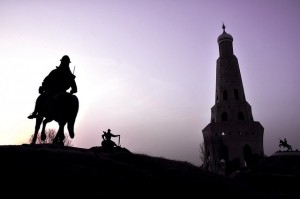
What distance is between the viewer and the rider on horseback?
31.8ft

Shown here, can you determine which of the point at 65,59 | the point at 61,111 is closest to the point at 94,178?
the point at 61,111

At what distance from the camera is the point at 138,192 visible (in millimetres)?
5773

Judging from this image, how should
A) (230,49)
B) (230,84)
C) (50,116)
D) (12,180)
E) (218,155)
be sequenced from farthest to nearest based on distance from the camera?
(230,49) < (230,84) < (218,155) < (50,116) < (12,180)

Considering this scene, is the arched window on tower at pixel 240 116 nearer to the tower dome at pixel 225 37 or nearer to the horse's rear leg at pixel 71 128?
the tower dome at pixel 225 37

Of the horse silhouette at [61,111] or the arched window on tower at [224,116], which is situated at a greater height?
the arched window on tower at [224,116]

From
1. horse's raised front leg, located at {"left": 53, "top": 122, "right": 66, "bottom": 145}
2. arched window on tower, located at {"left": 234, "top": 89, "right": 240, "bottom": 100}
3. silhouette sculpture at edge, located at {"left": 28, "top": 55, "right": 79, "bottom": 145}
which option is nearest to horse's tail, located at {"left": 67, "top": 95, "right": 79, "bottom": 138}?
silhouette sculpture at edge, located at {"left": 28, "top": 55, "right": 79, "bottom": 145}

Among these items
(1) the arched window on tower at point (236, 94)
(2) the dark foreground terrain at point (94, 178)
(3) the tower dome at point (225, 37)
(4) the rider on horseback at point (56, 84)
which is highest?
(3) the tower dome at point (225, 37)

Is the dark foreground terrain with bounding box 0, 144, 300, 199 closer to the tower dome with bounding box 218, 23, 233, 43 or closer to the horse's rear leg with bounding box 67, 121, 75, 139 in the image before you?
the horse's rear leg with bounding box 67, 121, 75, 139

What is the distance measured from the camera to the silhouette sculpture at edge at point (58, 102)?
907cm

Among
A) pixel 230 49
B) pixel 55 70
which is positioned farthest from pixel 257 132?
pixel 55 70

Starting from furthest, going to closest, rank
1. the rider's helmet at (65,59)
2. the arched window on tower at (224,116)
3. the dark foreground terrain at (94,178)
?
1. the arched window on tower at (224,116)
2. the rider's helmet at (65,59)
3. the dark foreground terrain at (94,178)

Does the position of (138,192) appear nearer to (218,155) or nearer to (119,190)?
(119,190)

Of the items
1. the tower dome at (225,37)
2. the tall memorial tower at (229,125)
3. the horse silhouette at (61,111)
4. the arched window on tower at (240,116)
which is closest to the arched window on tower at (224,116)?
the tall memorial tower at (229,125)

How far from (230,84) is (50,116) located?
4515 centimetres
